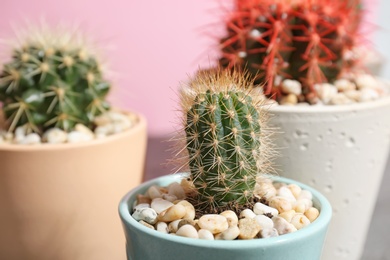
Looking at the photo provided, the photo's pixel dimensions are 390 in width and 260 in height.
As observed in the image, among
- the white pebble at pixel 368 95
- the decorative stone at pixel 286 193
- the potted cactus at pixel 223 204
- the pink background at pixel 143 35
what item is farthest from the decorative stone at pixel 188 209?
the pink background at pixel 143 35

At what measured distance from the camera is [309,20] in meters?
0.80

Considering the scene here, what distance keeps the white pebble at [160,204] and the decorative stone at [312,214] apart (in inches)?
5.5

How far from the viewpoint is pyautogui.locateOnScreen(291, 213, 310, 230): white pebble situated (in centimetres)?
55

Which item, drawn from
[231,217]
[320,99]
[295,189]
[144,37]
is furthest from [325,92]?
[144,37]

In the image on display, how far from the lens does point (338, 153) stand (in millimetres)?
745

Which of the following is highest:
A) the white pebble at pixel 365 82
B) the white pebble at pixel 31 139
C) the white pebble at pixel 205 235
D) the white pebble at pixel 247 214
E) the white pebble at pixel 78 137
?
the white pebble at pixel 365 82

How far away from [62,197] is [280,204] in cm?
32

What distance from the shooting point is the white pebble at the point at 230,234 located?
1.69 ft

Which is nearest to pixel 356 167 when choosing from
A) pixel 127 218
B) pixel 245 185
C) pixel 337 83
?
Result: pixel 337 83

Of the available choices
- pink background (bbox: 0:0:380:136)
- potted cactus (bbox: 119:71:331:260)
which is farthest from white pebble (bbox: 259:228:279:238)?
pink background (bbox: 0:0:380:136)

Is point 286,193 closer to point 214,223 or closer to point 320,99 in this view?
point 214,223

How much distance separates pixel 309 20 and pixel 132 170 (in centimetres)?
34

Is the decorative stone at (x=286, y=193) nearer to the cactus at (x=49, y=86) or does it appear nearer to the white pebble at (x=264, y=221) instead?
the white pebble at (x=264, y=221)

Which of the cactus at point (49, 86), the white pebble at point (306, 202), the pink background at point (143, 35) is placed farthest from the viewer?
the pink background at point (143, 35)
